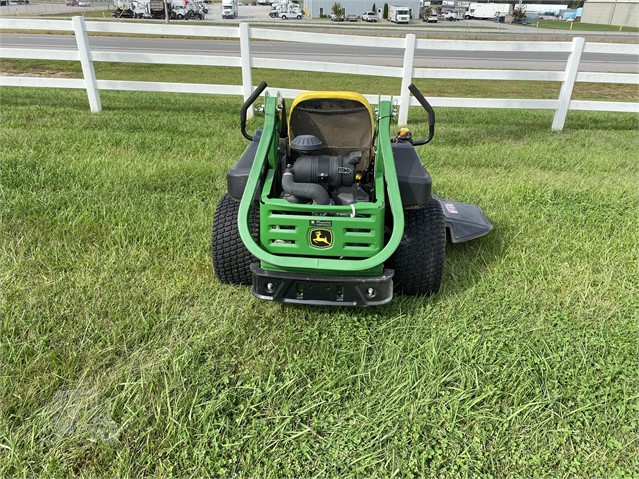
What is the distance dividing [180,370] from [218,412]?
11.2 inches

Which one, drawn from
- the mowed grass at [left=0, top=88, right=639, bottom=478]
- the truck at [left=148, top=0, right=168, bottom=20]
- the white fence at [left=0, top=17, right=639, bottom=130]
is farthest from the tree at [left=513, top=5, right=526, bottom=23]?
the mowed grass at [left=0, top=88, right=639, bottom=478]

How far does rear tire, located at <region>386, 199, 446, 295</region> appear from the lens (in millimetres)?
2564

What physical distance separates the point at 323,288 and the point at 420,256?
62 centimetres

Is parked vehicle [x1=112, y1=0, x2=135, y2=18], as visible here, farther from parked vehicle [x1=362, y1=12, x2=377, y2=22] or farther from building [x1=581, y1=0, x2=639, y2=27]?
building [x1=581, y1=0, x2=639, y2=27]

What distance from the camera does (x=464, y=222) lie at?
→ 3244mm

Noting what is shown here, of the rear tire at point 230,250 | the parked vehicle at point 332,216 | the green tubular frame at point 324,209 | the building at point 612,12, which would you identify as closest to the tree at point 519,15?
the building at point 612,12

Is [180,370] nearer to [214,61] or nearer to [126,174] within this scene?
[126,174]

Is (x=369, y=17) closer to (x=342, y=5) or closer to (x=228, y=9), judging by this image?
(x=342, y=5)

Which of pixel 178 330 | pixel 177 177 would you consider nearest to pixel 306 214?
pixel 178 330

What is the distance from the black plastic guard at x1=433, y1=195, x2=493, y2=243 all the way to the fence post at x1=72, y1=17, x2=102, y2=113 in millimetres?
5385

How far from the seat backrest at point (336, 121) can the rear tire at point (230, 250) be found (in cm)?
68

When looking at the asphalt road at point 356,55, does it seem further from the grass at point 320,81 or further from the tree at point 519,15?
the tree at point 519,15

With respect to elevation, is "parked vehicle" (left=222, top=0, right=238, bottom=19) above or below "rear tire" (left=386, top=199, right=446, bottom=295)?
above

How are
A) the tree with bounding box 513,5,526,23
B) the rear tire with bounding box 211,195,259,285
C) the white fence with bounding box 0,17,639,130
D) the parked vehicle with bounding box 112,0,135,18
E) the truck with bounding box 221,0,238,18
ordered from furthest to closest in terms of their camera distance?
the tree with bounding box 513,5,526,23
the truck with bounding box 221,0,238,18
the parked vehicle with bounding box 112,0,135,18
the white fence with bounding box 0,17,639,130
the rear tire with bounding box 211,195,259,285
